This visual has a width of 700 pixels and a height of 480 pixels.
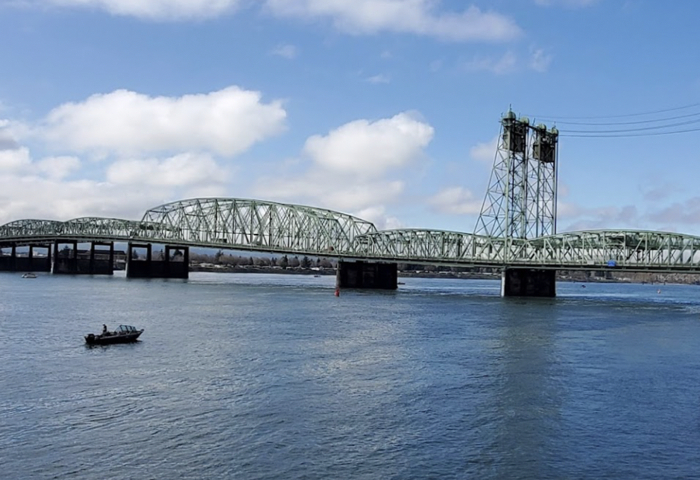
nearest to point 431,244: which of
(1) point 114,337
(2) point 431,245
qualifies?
(2) point 431,245

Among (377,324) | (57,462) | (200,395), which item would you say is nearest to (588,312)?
(377,324)

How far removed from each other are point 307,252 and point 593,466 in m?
141

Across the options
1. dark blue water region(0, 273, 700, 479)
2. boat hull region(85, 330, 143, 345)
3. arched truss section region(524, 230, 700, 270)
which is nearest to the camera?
dark blue water region(0, 273, 700, 479)

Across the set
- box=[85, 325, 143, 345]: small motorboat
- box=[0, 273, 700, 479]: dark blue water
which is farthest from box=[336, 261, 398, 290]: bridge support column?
box=[85, 325, 143, 345]: small motorboat

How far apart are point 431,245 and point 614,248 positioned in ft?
147

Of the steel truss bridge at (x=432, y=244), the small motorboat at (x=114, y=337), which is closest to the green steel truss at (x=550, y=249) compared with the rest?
the steel truss bridge at (x=432, y=244)

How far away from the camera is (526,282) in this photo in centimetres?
14012

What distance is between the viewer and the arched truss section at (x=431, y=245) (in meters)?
146

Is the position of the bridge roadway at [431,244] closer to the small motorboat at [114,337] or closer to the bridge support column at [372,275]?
the bridge support column at [372,275]

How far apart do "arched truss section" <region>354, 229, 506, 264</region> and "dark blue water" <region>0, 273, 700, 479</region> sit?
254 ft

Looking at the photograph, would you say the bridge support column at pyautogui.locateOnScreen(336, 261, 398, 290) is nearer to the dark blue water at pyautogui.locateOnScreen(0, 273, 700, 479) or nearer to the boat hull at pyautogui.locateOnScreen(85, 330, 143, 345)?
the dark blue water at pyautogui.locateOnScreen(0, 273, 700, 479)

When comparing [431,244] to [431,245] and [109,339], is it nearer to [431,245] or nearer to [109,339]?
[431,245]

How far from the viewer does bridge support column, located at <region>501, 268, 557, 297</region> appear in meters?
Answer: 139

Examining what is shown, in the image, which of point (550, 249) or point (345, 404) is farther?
point (550, 249)
